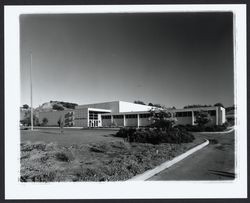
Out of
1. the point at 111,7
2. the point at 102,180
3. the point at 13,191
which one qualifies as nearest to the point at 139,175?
the point at 102,180

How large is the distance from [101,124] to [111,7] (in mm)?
37358

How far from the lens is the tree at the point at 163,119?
60.1 feet

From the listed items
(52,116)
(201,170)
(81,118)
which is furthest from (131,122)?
(201,170)

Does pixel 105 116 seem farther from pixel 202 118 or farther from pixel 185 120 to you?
pixel 202 118

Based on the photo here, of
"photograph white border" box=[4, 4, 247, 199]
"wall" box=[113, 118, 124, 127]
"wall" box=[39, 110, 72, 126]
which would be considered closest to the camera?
"photograph white border" box=[4, 4, 247, 199]

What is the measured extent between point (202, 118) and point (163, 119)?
36.8 ft

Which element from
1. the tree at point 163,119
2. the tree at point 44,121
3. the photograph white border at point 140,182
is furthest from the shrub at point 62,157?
the tree at point 44,121

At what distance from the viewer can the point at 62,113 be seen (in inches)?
1791

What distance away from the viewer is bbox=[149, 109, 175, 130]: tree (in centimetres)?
1830

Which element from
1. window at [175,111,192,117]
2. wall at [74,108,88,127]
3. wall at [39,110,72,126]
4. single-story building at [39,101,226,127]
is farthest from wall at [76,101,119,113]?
window at [175,111,192,117]

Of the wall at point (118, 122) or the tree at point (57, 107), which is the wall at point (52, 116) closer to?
the wall at point (118, 122)

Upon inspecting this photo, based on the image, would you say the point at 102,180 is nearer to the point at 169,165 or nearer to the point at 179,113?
the point at 169,165

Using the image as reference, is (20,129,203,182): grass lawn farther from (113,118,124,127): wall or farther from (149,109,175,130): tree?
(113,118,124,127): wall

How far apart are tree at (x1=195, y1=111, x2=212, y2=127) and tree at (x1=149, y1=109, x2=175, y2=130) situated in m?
10.4
